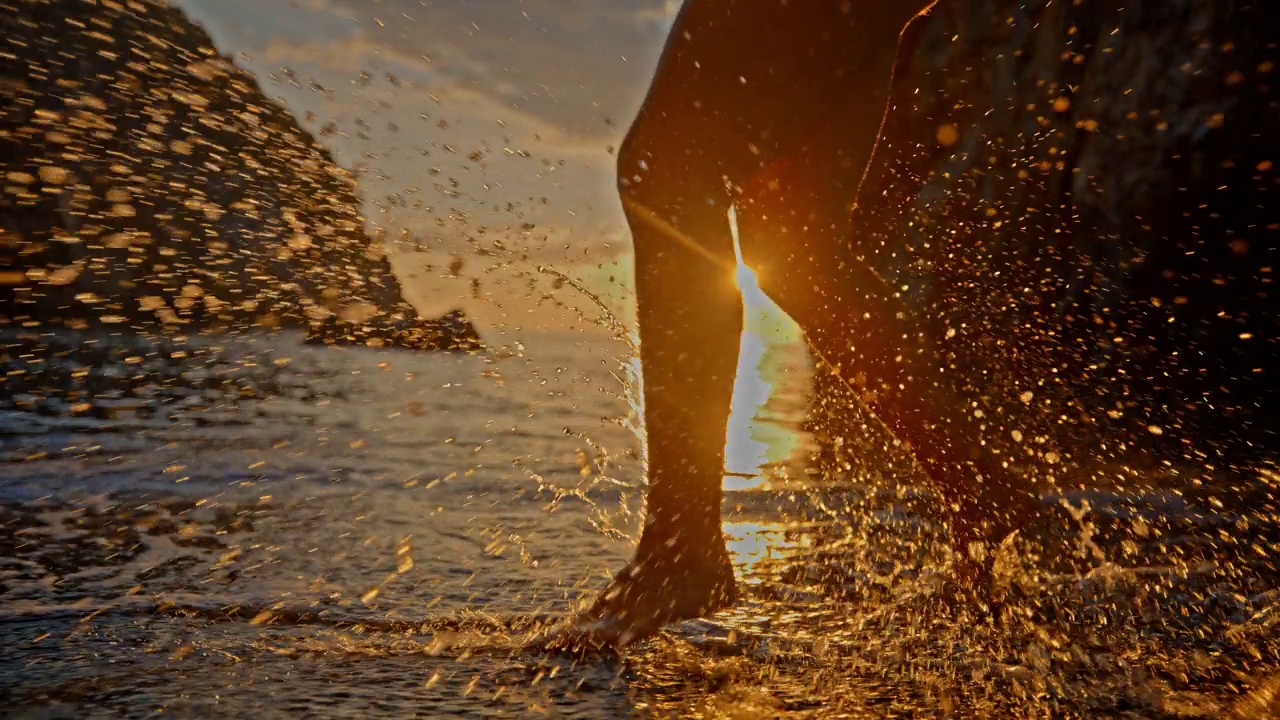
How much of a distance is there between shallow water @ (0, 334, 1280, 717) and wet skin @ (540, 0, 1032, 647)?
0.13m

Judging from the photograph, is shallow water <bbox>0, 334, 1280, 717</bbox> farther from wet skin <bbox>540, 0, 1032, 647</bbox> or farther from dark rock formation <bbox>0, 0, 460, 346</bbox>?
dark rock formation <bbox>0, 0, 460, 346</bbox>

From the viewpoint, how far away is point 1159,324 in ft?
13.3

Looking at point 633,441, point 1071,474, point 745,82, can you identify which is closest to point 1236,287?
point 1071,474

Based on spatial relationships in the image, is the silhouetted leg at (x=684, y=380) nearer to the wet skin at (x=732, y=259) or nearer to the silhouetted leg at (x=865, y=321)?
the wet skin at (x=732, y=259)

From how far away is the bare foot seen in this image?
1.63 metres

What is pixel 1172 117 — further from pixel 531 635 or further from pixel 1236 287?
pixel 531 635

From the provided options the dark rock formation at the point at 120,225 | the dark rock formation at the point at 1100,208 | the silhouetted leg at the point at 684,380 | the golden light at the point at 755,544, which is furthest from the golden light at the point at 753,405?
the dark rock formation at the point at 120,225

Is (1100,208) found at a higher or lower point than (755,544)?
higher

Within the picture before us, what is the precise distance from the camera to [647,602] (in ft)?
5.70

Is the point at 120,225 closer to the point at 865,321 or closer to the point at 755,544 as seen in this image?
the point at 755,544

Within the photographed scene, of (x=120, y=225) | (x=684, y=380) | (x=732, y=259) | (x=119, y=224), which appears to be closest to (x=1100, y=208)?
(x=732, y=259)

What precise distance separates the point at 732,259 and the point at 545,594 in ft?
2.24

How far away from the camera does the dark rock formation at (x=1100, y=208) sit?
351cm

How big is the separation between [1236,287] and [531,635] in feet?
9.85
